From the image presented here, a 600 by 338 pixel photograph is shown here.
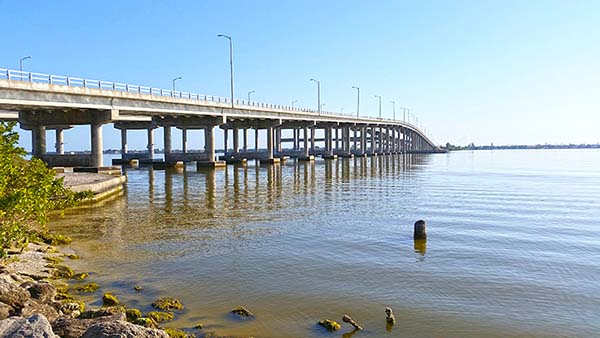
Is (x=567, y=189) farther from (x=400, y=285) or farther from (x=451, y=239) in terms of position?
(x=400, y=285)

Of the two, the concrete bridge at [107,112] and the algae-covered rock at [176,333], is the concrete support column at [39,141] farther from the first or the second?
the algae-covered rock at [176,333]

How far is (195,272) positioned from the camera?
15.3m

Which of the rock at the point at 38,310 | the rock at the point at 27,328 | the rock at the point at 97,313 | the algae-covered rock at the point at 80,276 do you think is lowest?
the algae-covered rock at the point at 80,276

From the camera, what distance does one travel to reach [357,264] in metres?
16.5

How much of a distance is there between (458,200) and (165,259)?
24451mm

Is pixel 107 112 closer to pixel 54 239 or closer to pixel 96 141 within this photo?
pixel 96 141

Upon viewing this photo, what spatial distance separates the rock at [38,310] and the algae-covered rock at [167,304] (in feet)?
7.35

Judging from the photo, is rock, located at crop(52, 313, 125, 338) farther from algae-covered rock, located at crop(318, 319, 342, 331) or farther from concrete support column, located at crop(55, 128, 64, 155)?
concrete support column, located at crop(55, 128, 64, 155)

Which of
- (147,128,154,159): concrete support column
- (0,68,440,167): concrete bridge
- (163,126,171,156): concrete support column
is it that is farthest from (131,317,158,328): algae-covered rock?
(147,128,154,159): concrete support column

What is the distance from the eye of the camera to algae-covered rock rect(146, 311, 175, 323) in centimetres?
1091

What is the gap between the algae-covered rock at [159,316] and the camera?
1091 cm

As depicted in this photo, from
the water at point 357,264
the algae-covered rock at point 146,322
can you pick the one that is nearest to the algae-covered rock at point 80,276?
the water at point 357,264

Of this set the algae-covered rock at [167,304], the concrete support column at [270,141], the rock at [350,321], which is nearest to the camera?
the rock at [350,321]

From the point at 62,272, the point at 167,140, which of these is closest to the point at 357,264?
the point at 62,272
